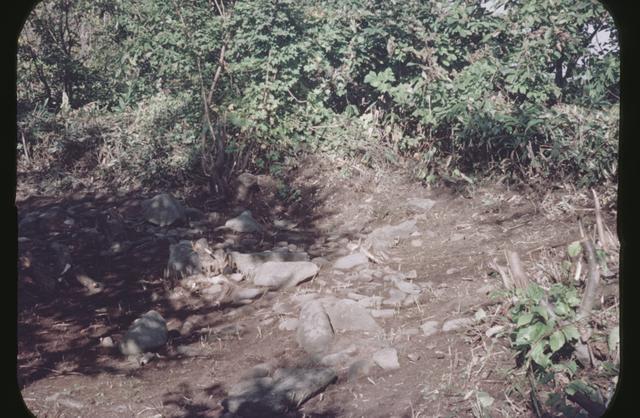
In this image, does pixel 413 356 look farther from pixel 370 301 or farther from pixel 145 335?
pixel 145 335

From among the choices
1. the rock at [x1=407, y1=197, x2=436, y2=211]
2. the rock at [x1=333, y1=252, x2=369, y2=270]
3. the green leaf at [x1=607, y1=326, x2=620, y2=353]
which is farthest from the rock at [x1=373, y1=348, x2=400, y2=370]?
the rock at [x1=407, y1=197, x2=436, y2=211]

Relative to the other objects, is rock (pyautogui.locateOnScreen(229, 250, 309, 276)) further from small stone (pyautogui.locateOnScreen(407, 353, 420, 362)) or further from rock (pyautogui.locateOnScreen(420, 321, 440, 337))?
small stone (pyautogui.locateOnScreen(407, 353, 420, 362))

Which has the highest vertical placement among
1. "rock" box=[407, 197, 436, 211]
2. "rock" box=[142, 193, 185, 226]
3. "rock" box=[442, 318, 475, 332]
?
"rock" box=[142, 193, 185, 226]

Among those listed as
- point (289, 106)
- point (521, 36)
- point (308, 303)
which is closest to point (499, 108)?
point (521, 36)

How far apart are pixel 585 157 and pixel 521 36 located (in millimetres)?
2077

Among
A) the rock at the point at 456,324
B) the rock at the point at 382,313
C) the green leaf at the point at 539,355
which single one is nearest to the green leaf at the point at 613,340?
the green leaf at the point at 539,355

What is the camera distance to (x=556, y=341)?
2645 millimetres

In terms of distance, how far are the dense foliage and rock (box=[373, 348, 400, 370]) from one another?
132 inches

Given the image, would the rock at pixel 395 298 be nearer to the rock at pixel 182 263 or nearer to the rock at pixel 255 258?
the rock at pixel 255 258

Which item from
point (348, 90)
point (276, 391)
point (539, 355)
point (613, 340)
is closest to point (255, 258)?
point (276, 391)

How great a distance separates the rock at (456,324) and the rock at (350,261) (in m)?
1.66

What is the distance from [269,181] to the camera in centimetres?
737

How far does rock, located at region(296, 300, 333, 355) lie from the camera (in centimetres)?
370

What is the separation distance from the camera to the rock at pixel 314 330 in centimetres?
370
